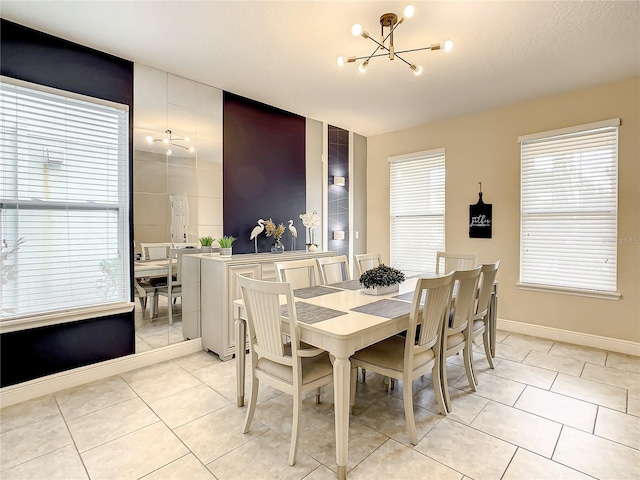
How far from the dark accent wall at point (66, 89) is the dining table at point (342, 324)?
1.45 m

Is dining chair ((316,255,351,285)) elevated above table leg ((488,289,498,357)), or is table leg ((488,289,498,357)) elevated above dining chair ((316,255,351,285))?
dining chair ((316,255,351,285))

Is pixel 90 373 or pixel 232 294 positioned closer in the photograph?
pixel 90 373

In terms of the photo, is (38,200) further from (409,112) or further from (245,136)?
(409,112)

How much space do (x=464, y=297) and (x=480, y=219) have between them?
2.31 meters

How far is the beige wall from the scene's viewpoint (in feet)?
11.1

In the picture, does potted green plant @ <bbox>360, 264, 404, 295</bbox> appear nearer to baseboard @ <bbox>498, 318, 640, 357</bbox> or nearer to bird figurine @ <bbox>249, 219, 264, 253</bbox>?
bird figurine @ <bbox>249, 219, 264, 253</bbox>

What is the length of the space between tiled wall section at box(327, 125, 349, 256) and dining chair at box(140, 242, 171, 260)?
7.79 ft

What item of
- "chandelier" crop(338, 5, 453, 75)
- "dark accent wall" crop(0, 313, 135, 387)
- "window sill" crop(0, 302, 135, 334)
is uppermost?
"chandelier" crop(338, 5, 453, 75)

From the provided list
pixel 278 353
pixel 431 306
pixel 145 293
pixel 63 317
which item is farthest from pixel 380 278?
pixel 63 317

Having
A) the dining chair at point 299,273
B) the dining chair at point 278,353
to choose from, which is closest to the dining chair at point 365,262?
the dining chair at point 299,273

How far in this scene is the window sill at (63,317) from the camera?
8.01 feet

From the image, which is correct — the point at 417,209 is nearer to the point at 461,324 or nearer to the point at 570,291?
the point at 570,291

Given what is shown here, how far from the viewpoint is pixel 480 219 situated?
432cm

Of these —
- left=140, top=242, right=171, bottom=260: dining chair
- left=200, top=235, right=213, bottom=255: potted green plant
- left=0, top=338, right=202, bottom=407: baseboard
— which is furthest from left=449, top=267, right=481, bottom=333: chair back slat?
left=140, top=242, right=171, bottom=260: dining chair
